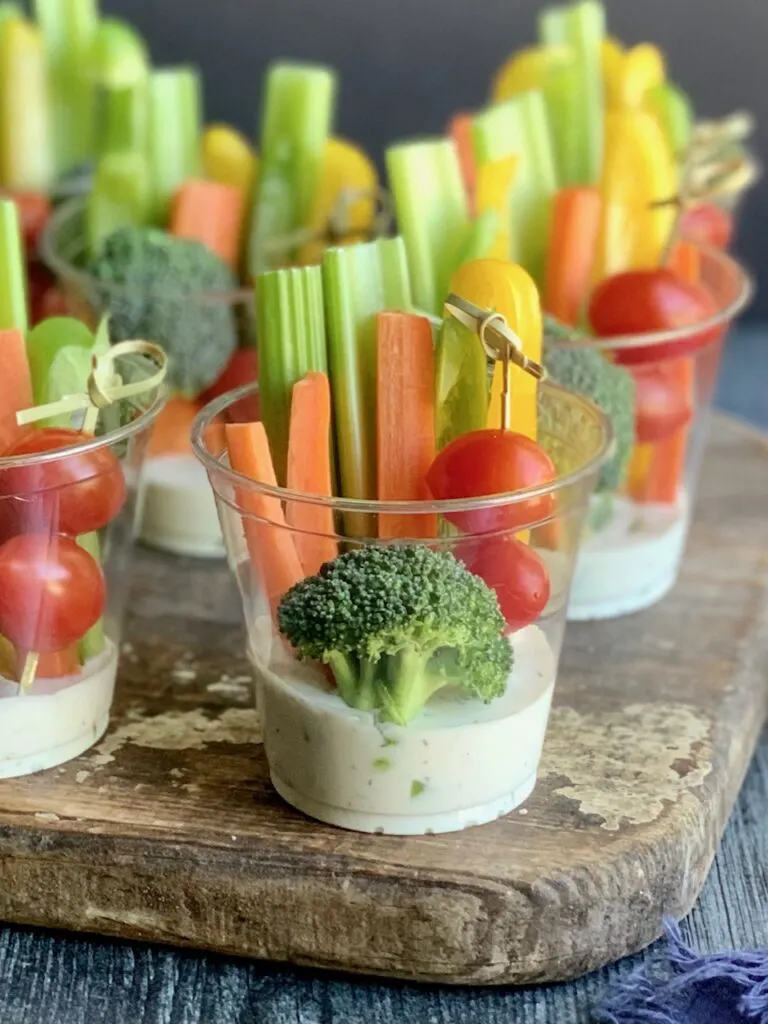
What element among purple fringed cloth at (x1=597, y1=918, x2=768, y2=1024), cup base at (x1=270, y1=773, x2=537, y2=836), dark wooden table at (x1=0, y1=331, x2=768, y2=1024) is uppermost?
cup base at (x1=270, y1=773, x2=537, y2=836)

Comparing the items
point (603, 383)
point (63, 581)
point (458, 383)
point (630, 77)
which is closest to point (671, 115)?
point (630, 77)

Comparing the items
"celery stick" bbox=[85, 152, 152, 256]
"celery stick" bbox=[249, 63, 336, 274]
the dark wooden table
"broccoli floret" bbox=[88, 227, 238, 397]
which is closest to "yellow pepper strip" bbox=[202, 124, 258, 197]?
"celery stick" bbox=[249, 63, 336, 274]

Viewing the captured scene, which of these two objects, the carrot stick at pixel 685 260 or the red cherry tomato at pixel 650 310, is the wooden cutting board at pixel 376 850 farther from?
the carrot stick at pixel 685 260

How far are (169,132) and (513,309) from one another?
2.91 ft

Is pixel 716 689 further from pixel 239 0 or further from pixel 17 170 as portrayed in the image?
pixel 239 0

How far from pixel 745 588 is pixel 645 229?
405 mm

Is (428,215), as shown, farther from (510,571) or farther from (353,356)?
(510,571)

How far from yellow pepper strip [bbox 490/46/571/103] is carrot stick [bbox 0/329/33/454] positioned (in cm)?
88

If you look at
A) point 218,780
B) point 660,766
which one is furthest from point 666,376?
point 218,780

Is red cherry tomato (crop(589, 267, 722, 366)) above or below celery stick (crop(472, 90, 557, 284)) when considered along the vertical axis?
below

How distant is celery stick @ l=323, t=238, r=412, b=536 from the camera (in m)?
1.17

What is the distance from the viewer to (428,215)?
141 centimetres

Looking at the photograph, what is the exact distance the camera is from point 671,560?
1568 millimetres

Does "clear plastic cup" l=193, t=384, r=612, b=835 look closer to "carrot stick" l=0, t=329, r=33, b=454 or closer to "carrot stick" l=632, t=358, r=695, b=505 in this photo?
"carrot stick" l=0, t=329, r=33, b=454
